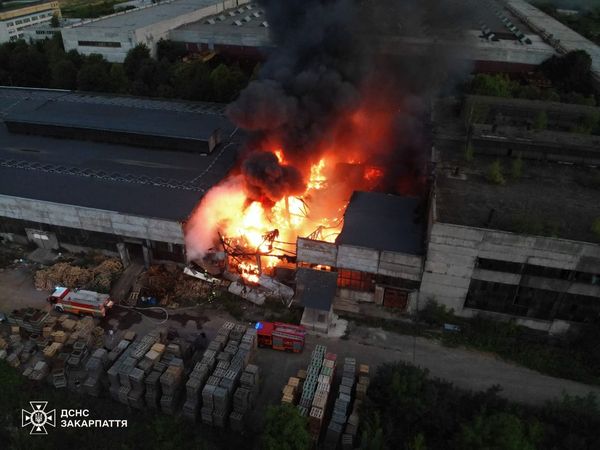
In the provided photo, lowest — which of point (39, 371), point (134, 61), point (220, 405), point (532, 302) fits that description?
point (39, 371)

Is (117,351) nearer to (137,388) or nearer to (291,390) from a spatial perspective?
(137,388)

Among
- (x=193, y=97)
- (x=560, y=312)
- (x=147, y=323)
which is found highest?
(x=193, y=97)

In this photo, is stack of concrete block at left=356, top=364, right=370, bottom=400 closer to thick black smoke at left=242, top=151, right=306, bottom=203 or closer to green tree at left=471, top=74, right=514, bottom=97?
thick black smoke at left=242, top=151, right=306, bottom=203

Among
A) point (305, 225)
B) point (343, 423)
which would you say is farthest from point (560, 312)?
point (305, 225)

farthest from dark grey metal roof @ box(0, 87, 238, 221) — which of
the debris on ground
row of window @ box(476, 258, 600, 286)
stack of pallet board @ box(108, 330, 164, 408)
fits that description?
row of window @ box(476, 258, 600, 286)

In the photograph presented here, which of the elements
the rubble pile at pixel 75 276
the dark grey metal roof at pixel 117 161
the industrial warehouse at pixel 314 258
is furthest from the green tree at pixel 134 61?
the rubble pile at pixel 75 276

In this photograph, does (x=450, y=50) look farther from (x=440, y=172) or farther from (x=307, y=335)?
(x=307, y=335)

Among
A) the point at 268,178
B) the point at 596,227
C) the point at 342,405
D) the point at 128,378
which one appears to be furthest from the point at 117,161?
the point at 596,227
